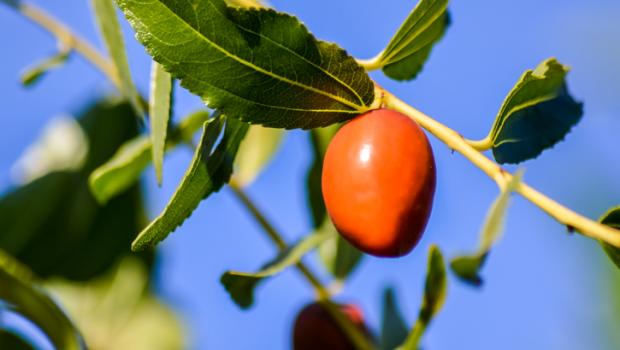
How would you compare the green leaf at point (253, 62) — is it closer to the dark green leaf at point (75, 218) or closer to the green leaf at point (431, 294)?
the green leaf at point (431, 294)

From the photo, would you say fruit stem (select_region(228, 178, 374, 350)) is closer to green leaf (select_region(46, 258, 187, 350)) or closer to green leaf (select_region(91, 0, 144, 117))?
green leaf (select_region(91, 0, 144, 117))

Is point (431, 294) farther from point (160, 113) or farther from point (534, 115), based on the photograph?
point (160, 113)

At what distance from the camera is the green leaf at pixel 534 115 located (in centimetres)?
156

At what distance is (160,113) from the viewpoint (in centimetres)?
165

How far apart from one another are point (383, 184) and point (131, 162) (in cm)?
87

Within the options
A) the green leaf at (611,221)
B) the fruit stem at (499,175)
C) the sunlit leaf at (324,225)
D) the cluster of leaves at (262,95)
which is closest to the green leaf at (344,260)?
the sunlit leaf at (324,225)

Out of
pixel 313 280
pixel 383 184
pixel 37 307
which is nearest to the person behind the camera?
pixel 383 184

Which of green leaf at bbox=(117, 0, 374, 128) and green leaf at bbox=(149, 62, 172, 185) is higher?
green leaf at bbox=(117, 0, 374, 128)

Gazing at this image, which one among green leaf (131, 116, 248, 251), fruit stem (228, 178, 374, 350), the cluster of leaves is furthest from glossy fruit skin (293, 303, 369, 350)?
green leaf (131, 116, 248, 251)

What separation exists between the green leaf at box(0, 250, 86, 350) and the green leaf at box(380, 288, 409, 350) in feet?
2.42

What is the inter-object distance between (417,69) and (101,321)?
1.69 metres

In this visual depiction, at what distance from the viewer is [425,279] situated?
1.82m

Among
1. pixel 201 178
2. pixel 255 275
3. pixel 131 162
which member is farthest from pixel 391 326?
pixel 201 178

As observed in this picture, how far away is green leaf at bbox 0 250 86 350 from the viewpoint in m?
A: 1.97
